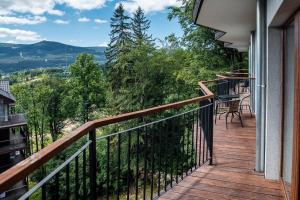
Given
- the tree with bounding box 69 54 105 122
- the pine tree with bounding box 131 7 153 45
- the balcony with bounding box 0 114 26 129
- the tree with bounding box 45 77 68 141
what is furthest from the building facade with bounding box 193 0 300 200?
the pine tree with bounding box 131 7 153 45

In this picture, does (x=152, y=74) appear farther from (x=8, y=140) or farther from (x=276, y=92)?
(x=276, y=92)

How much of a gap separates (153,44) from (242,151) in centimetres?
1237

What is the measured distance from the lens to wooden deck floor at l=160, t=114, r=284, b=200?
331cm

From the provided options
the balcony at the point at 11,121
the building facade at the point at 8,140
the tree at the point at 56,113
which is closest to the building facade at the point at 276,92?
the building facade at the point at 8,140

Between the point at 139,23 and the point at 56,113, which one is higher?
the point at 139,23

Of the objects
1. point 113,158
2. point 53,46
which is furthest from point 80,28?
point 113,158

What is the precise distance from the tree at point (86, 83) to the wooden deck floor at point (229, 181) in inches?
989

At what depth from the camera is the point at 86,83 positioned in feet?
102

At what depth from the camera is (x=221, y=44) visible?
16672 millimetres

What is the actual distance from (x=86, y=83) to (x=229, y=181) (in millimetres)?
28559

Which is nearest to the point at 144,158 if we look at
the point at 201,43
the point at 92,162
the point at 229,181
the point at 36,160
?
the point at 92,162

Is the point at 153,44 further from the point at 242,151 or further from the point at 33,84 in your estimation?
the point at 33,84

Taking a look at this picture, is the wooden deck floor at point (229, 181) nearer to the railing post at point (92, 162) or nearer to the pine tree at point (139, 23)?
the railing post at point (92, 162)

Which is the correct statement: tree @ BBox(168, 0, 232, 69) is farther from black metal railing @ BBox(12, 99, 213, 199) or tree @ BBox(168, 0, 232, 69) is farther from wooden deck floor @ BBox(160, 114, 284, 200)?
wooden deck floor @ BBox(160, 114, 284, 200)
